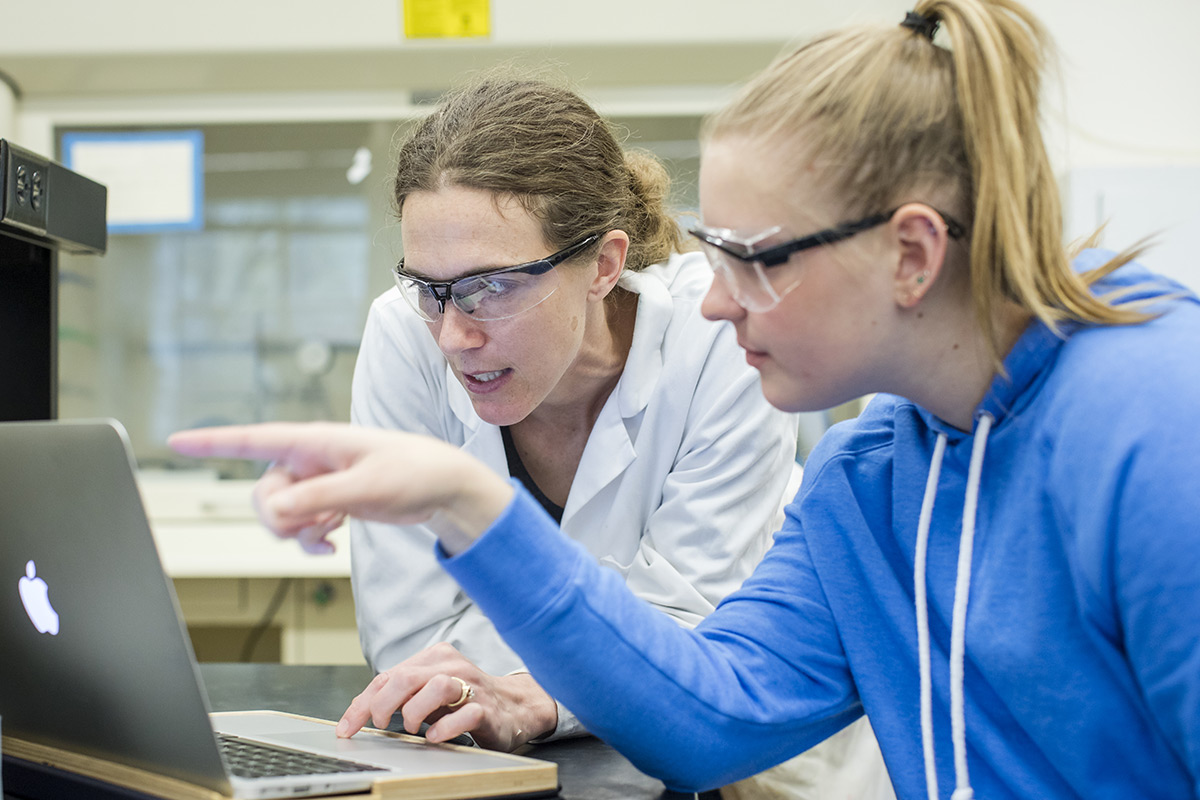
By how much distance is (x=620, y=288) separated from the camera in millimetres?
1428

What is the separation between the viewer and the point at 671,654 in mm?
815

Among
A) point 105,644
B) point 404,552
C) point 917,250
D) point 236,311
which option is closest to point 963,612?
point 917,250

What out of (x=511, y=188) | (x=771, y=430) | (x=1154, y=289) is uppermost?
(x=511, y=188)

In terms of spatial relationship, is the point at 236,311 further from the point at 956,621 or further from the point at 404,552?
the point at 956,621

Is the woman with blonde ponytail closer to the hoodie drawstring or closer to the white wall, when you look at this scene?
the hoodie drawstring

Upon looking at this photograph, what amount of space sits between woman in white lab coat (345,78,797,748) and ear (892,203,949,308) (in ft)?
1.65

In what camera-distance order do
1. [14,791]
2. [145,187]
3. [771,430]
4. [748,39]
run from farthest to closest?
[145,187], [748,39], [771,430], [14,791]

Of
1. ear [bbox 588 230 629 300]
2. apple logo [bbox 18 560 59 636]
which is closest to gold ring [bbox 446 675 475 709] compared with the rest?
apple logo [bbox 18 560 59 636]

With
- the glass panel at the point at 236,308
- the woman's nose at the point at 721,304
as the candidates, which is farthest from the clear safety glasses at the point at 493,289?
the glass panel at the point at 236,308

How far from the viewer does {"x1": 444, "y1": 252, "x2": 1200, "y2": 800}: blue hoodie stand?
2.10 ft

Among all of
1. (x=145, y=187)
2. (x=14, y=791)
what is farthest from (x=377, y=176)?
(x=14, y=791)

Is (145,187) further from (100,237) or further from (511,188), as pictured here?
(511,188)

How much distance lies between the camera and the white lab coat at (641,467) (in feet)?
3.97

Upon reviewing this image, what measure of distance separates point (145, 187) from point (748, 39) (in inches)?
63.5
